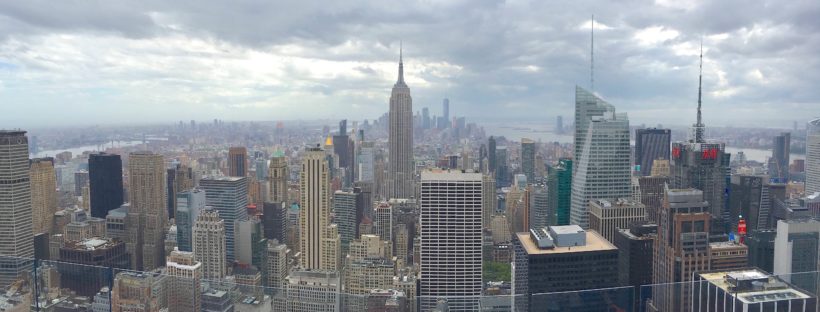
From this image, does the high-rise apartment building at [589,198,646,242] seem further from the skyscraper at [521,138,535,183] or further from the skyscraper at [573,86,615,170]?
the skyscraper at [521,138,535,183]

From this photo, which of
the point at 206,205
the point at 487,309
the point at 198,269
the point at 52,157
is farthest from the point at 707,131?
the point at 52,157

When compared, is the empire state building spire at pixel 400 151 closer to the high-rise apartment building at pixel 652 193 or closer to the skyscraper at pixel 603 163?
the skyscraper at pixel 603 163

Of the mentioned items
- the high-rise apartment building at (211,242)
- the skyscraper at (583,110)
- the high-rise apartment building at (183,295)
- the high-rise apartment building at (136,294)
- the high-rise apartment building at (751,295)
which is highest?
the skyscraper at (583,110)

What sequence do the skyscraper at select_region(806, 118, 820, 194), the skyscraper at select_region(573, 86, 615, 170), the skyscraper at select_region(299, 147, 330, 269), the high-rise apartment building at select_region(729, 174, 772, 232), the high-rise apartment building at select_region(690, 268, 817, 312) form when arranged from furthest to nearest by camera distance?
the skyscraper at select_region(299, 147, 330, 269) < the skyscraper at select_region(573, 86, 615, 170) < the high-rise apartment building at select_region(729, 174, 772, 232) < the skyscraper at select_region(806, 118, 820, 194) < the high-rise apartment building at select_region(690, 268, 817, 312)

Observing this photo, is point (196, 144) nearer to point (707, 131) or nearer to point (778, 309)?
point (707, 131)

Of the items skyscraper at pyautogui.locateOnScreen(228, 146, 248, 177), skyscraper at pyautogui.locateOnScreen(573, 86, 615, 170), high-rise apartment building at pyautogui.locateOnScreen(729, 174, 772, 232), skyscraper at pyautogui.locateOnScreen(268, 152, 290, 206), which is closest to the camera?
high-rise apartment building at pyautogui.locateOnScreen(729, 174, 772, 232)

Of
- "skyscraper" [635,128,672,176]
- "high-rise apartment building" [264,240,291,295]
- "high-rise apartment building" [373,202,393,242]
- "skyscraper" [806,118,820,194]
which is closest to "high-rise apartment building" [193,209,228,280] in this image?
"high-rise apartment building" [264,240,291,295]

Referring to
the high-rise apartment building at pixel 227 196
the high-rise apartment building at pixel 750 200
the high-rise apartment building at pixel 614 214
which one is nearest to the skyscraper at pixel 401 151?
the high-rise apartment building at pixel 227 196
